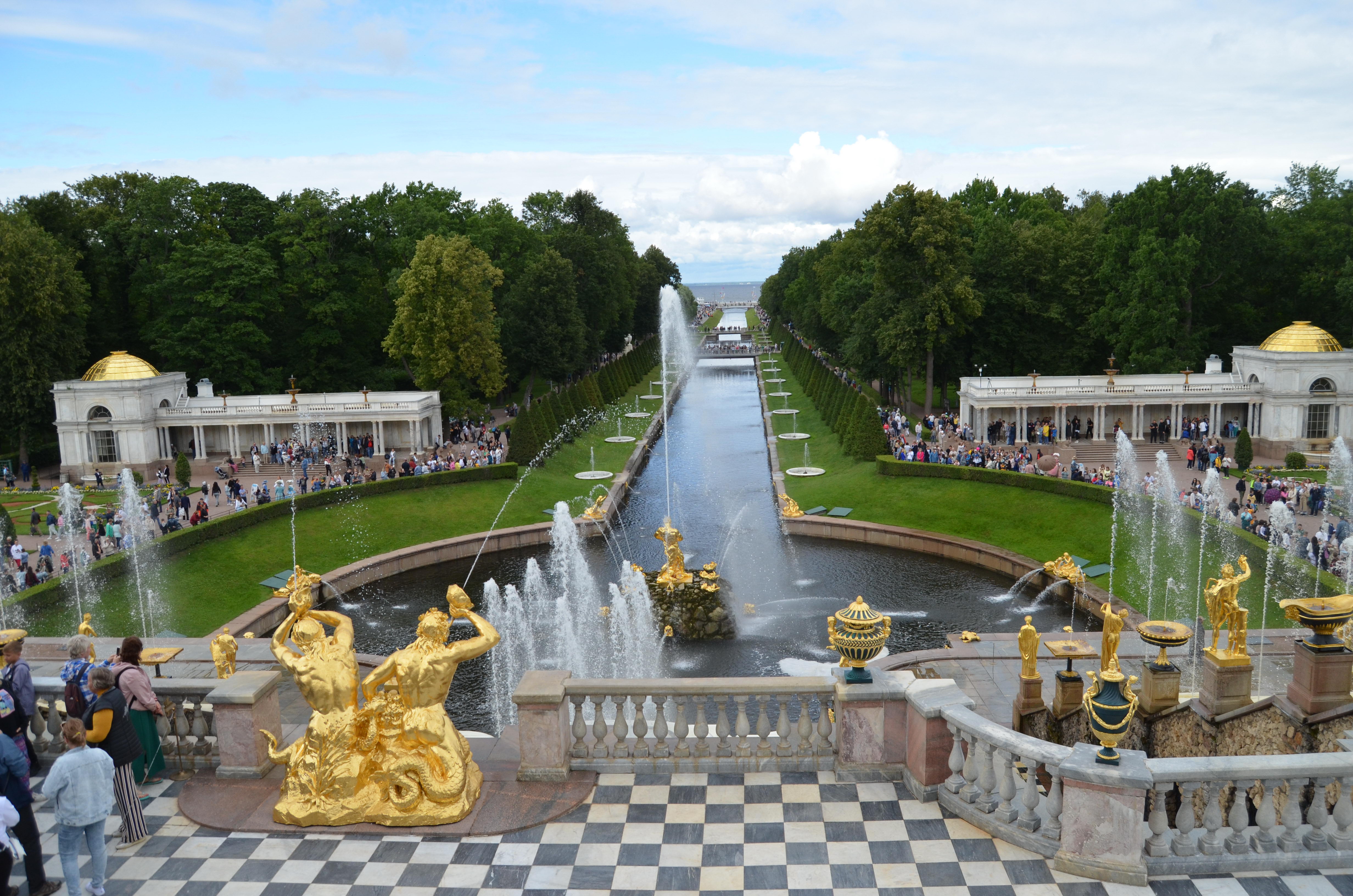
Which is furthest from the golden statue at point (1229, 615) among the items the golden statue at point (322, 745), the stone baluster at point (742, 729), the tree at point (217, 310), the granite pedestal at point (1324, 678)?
the tree at point (217, 310)

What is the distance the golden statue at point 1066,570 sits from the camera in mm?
30953

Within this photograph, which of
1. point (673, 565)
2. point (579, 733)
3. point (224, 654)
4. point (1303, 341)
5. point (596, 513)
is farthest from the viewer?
point (1303, 341)

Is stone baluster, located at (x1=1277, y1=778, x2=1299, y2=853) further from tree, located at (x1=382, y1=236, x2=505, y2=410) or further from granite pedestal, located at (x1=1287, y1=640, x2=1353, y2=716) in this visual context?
tree, located at (x1=382, y1=236, x2=505, y2=410)

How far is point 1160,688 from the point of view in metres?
13.9

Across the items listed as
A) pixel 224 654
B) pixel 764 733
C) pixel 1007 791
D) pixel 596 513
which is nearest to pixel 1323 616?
pixel 1007 791

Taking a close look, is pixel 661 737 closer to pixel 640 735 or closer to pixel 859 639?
pixel 640 735

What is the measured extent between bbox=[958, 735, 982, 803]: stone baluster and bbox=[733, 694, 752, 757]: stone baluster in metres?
2.56

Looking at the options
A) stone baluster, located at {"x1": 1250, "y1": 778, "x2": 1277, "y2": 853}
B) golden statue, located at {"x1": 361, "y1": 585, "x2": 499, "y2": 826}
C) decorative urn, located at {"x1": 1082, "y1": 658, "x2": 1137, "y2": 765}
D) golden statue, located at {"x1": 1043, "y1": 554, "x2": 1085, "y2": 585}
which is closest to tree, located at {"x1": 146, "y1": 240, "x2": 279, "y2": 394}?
golden statue, located at {"x1": 1043, "y1": 554, "x2": 1085, "y2": 585}

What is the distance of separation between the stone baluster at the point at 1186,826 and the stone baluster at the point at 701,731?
16.7 ft

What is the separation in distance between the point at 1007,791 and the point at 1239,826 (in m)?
2.08

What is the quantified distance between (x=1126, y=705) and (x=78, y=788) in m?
9.81

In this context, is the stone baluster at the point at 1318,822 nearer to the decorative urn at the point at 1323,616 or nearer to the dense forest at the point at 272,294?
the decorative urn at the point at 1323,616

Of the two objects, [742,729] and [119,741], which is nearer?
[119,741]

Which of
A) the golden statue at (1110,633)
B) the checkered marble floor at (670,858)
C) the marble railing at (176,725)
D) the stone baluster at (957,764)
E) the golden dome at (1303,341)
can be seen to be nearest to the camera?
the checkered marble floor at (670,858)
